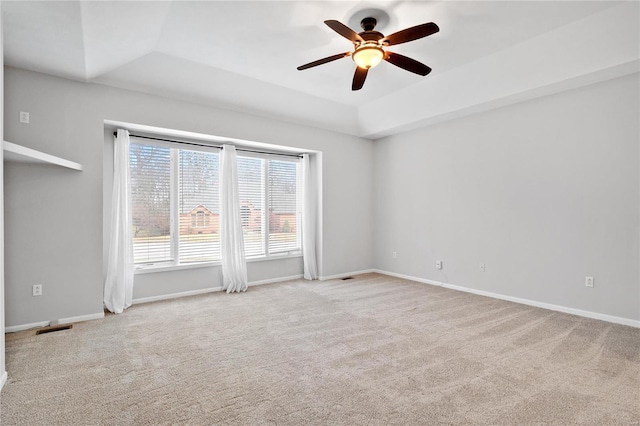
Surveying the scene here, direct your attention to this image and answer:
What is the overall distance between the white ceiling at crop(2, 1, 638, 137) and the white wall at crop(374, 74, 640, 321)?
1.76 feet

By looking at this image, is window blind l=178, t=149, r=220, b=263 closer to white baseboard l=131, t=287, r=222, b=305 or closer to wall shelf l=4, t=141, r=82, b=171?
white baseboard l=131, t=287, r=222, b=305

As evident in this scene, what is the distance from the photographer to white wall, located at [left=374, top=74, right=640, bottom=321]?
139 inches

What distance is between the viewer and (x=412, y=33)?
275 centimetres

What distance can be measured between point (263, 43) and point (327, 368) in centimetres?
346

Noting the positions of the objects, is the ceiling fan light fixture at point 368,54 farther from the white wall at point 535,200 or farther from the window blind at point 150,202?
the window blind at point 150,202

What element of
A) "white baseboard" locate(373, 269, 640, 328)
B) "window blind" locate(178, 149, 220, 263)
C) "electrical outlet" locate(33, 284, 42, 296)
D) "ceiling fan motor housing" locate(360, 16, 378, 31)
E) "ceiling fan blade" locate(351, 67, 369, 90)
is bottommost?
"white baseboard" locate(373, 269, 640, 328)

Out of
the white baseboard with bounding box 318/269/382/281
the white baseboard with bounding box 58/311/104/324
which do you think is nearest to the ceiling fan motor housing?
the white baseboard with bounding box 318/269/382/281

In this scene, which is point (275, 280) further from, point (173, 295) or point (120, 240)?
point (120, 240)

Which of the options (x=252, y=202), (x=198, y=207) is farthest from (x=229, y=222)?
(x=252, y=202)

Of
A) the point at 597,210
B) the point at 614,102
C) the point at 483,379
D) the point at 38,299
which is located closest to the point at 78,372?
the point at 38,299

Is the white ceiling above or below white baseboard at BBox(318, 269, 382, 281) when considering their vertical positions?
above

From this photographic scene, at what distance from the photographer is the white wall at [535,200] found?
139 inches

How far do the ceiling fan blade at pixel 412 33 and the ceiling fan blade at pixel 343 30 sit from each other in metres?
0.24

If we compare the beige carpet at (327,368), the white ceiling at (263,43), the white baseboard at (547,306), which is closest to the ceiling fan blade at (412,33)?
the white ceiling at (263,43)
